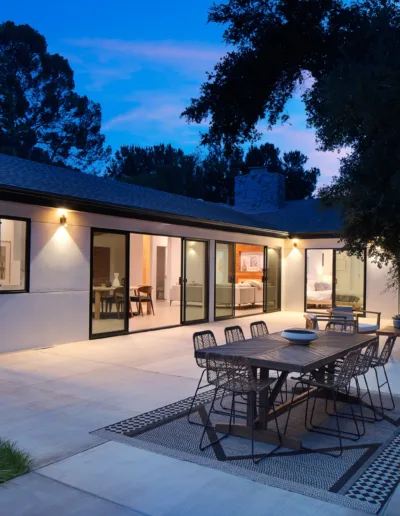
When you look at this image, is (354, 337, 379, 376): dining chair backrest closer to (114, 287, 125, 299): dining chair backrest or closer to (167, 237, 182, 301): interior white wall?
(114, 287, 125, 299): dining chair backrest

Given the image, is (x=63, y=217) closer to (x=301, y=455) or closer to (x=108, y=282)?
(x=108, y=282)

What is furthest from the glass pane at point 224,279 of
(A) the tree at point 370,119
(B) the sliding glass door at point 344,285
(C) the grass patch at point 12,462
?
(C) the grass patch at point 12,462

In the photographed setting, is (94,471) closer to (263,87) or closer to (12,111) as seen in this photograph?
(263,87)

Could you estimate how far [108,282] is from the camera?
32.4 ft

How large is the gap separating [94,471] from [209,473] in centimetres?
80

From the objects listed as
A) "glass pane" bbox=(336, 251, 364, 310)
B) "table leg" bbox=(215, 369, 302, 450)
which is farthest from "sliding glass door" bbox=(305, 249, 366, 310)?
"table leg" bbox=(215, 369, 302, 450)

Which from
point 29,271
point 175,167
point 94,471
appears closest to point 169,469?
point 94,471

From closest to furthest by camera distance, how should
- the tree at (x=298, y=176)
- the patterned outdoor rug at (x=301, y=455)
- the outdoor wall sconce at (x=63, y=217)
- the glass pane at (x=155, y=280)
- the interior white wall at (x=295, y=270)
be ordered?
the patterned outdoor rug at (x=301, y=455) < the outdoor wall sconce at (x=63, y=217) < the glass pane at (x=155, y=280) < the interior white wall at (x=295, y=270) < the tree at (x=298, y=176)

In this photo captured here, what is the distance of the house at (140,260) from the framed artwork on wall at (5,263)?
2cm

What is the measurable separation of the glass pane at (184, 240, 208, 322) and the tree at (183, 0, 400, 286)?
14.0ft

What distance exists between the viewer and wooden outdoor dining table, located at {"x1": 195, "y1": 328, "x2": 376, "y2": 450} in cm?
409

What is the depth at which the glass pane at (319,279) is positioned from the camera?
16323 mm

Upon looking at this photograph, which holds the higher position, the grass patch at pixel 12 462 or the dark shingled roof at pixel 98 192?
the dark shingled roof at pixel 98 192

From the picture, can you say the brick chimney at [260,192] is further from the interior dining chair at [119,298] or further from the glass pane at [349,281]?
the interior dining chair at [119,298]
